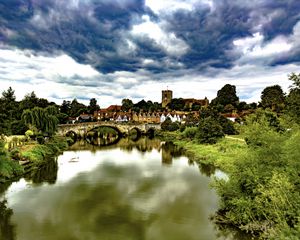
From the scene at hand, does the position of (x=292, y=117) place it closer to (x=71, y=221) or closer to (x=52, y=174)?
(x=71, y=221)

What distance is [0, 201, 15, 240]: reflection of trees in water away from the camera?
51.3ft

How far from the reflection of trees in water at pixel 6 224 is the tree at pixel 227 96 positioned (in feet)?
291

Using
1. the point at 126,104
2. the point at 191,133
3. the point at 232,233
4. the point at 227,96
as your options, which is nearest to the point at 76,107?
the point at 126,104

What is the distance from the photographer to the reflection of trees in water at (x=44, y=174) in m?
28.4

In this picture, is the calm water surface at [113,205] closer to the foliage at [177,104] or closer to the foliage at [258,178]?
the foliage at [258,178]

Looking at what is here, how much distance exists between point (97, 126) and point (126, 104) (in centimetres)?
5750

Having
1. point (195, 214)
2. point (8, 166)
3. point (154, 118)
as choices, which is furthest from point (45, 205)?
point (154, 118)

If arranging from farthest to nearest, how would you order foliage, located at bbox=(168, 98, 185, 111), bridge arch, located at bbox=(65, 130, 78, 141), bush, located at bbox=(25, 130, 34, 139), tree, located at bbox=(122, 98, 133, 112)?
foliage, located at bbox=(168, 98, 185, 111), tree, located at bbox=(122, 98, 133, 112), bridge arch, located at bbox=(65, 130, 78, 141), bush, located at bbox=(25, 130, 34, 139)

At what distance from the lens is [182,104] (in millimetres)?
136750

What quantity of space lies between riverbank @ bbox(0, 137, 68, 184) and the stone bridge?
2116 cm

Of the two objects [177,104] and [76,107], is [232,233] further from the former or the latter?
[177,104]

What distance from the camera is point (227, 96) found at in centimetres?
10331

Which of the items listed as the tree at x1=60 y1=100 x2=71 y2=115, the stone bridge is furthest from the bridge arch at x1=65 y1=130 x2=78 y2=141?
the tree at x1=60 y1=100 x2=71 y2=115

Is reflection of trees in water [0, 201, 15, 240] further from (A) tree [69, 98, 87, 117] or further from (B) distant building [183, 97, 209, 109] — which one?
(B) distant building [183, 97, 209, 109]
